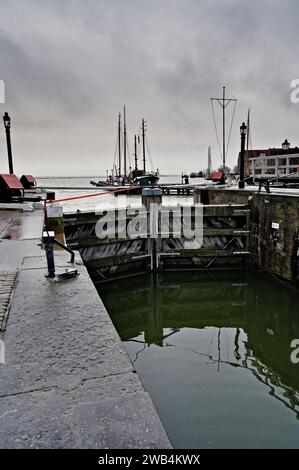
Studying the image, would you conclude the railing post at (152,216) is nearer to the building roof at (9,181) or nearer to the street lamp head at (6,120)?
the building roof at (9,181)

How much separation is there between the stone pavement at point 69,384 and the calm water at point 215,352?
204 centimetres

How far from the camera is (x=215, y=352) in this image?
19.8 feet

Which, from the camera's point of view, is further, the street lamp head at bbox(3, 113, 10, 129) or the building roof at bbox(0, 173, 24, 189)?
the street lamp head at bbox(3, 113, 10, 129)

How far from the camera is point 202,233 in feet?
34.7

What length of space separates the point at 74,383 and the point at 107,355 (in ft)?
1.27

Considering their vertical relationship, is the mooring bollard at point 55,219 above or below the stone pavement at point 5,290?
above

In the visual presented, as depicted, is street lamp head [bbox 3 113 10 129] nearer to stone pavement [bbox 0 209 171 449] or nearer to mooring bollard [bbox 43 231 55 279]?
mooring bollard [bbox 43 231 55 279]

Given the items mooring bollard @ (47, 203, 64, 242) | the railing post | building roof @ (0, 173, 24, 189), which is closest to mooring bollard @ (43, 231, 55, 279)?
mooring bollard @ (47, 203, 64, 242)

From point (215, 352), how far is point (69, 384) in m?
4.48

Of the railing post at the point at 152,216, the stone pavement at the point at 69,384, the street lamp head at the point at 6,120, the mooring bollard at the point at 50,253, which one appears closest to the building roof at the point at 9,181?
the street lamp head at the point at 6,120

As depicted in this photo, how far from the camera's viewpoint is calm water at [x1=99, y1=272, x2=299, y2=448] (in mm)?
4016

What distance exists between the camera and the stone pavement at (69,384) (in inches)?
66.9

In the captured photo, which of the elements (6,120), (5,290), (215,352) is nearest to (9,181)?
(6,120)

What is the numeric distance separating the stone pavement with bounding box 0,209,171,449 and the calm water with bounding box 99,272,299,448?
6.70 feet
